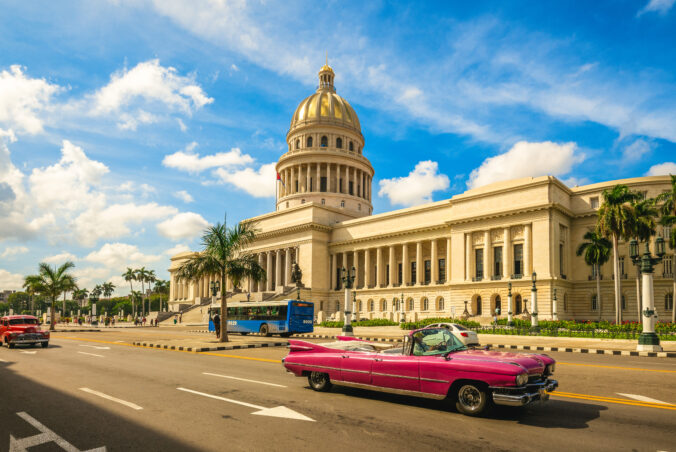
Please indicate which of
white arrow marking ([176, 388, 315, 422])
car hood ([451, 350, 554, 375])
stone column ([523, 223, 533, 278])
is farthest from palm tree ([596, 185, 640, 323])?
white arrow marking ([176, 388, 315, 422])

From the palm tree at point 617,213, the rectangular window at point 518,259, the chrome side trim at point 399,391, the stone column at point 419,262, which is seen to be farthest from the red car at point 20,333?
the stone column at point 419,262

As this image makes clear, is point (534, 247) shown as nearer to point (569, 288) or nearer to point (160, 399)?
point (569, 288)

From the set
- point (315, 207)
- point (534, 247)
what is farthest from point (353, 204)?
point (534, 247)

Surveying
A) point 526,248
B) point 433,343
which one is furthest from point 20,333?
point 526,248

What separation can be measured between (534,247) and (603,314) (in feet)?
31.5

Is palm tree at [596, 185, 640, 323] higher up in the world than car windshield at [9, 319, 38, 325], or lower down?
higher up

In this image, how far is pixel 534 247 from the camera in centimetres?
4900

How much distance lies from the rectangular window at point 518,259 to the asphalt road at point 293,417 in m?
39.4

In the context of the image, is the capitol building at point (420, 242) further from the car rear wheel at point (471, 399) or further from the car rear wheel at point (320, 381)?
the car rear wheel at point (471, 399)

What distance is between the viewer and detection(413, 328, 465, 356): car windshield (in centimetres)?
913

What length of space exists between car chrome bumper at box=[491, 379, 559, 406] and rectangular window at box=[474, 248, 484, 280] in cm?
4738

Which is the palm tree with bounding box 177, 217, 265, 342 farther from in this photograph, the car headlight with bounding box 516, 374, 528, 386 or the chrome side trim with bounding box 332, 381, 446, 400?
the car headlight with bounding box 516, 374, 528, 386

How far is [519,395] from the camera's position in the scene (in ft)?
25.2

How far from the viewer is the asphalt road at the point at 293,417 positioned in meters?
6.66
